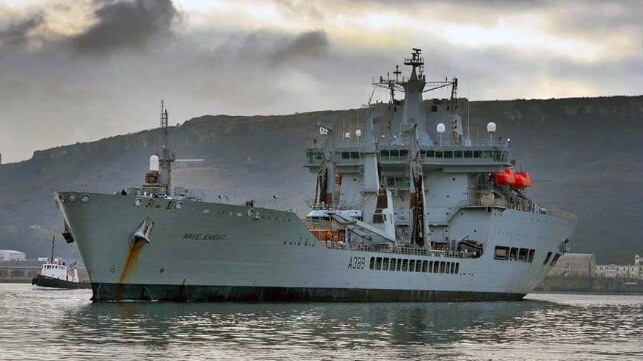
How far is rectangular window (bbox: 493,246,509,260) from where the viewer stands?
63.9 meters

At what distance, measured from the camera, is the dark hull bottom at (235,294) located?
50031 millimetres

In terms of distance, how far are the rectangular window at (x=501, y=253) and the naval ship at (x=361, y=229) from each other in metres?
0.09

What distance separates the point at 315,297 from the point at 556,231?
2185 centimetres

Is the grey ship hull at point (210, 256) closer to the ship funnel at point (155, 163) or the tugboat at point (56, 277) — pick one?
the ship funnel at point (155, 163)

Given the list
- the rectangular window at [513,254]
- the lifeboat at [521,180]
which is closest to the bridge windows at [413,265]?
the rectangular window at [513,254]

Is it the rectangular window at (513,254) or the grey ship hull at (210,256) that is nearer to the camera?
the grey ship hull at (210,256)

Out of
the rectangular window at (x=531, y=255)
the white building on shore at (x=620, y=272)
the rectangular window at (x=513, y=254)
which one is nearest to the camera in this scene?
the rectangular window at (x=513, y=254)

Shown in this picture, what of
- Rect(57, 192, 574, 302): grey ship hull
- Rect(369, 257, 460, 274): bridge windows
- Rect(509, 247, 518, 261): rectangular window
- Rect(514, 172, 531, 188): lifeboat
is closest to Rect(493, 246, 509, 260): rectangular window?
Rect(509, 247, 518, 261): rectangular window

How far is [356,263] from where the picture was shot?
184 ft

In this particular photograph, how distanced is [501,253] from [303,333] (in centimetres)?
2820

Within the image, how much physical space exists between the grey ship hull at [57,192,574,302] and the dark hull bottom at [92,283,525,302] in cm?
4

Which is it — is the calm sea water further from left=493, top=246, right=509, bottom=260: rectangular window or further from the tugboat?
the tugboat

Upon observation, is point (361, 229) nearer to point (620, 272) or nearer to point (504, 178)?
point (504, 178)

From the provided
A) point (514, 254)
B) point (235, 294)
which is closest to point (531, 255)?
point (514, 254)
